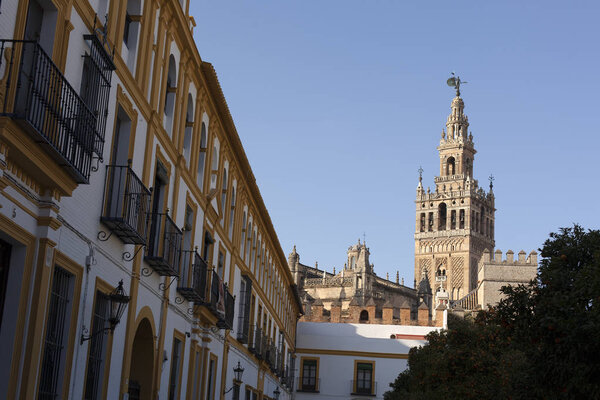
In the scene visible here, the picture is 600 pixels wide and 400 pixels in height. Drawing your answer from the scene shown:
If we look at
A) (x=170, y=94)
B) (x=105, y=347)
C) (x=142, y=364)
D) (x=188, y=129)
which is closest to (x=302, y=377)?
(x=188, y=129)

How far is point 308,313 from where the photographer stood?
228 feet

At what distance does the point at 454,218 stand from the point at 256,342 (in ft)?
322

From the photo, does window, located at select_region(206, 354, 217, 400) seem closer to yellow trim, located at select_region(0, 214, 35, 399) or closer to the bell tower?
yellow trim, located at select_region(0, 214, 35, 399)

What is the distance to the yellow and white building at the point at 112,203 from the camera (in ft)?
32.1

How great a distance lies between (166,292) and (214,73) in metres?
5.63

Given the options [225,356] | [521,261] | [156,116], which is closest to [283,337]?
[225,356]

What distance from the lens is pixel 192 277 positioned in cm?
1914

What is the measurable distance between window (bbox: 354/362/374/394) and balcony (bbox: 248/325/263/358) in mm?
21175

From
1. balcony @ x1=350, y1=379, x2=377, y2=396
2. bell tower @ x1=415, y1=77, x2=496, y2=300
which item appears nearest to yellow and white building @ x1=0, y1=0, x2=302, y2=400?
balcony @ x1=350, y1=379, x2=377, y2=396

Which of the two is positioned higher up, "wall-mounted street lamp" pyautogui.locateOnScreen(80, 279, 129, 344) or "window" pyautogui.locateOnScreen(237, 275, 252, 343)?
"window" pyautogui.locateOnScreen(237, 275, 252, 343)

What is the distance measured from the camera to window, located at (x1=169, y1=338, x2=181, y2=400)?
63.0 feet

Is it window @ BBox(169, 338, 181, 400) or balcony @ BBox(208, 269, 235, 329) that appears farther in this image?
balcony @ BBox(208, 269, 235, 329)

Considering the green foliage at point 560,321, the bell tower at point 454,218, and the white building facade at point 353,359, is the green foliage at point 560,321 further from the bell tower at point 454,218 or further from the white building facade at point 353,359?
the bell tower at point 454,218

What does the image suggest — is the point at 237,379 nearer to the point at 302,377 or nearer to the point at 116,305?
the point at 116,305
